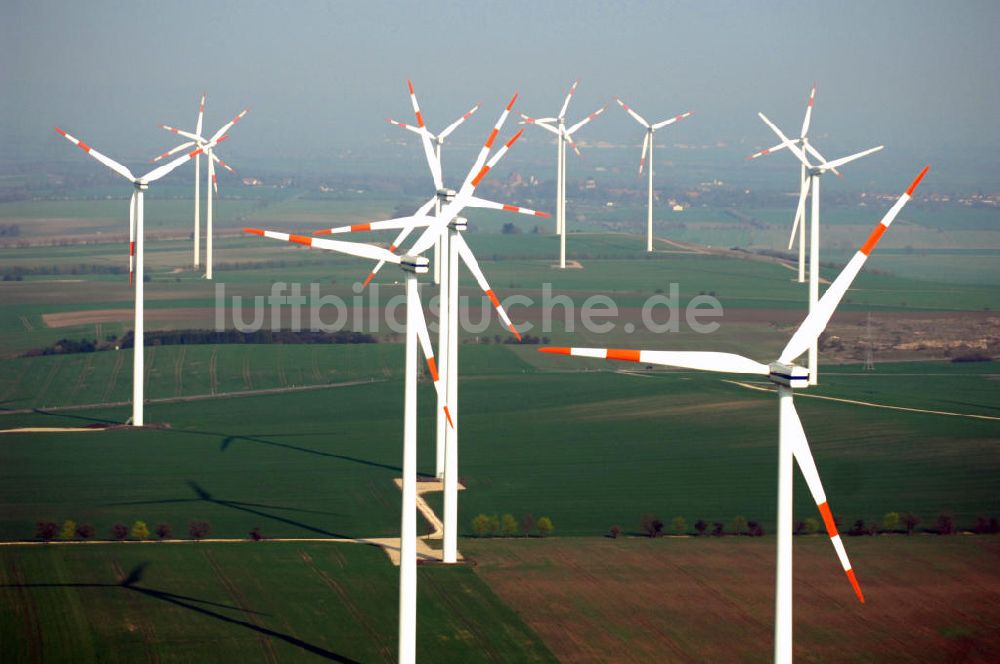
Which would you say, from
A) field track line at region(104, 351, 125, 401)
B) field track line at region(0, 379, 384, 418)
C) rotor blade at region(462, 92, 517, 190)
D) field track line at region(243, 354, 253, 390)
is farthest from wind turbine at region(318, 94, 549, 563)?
field track line at region(104, 351, 125, 401)

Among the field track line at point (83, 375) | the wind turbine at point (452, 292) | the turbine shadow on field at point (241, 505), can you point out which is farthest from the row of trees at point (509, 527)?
the field track line at point (83, 375)

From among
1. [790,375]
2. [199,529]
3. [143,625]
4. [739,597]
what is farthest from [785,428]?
[199,529]

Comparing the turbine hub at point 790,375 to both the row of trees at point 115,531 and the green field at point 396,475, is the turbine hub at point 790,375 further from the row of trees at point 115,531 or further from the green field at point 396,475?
the row of trees at point 115,531

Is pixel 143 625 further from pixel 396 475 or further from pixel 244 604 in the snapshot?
pixel 396 475

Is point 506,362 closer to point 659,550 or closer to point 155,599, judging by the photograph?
point 659,550

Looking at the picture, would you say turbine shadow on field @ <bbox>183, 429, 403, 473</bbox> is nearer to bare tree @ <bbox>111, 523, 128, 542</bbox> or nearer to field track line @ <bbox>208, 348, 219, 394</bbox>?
field track line @ <bbox>208, 348, 219, 394</bbox>

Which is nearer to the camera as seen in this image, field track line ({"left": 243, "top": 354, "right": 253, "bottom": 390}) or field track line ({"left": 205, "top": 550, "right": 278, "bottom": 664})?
field track line ({"left": 205, "top": 550, "right": 278, "bottom": 664})
